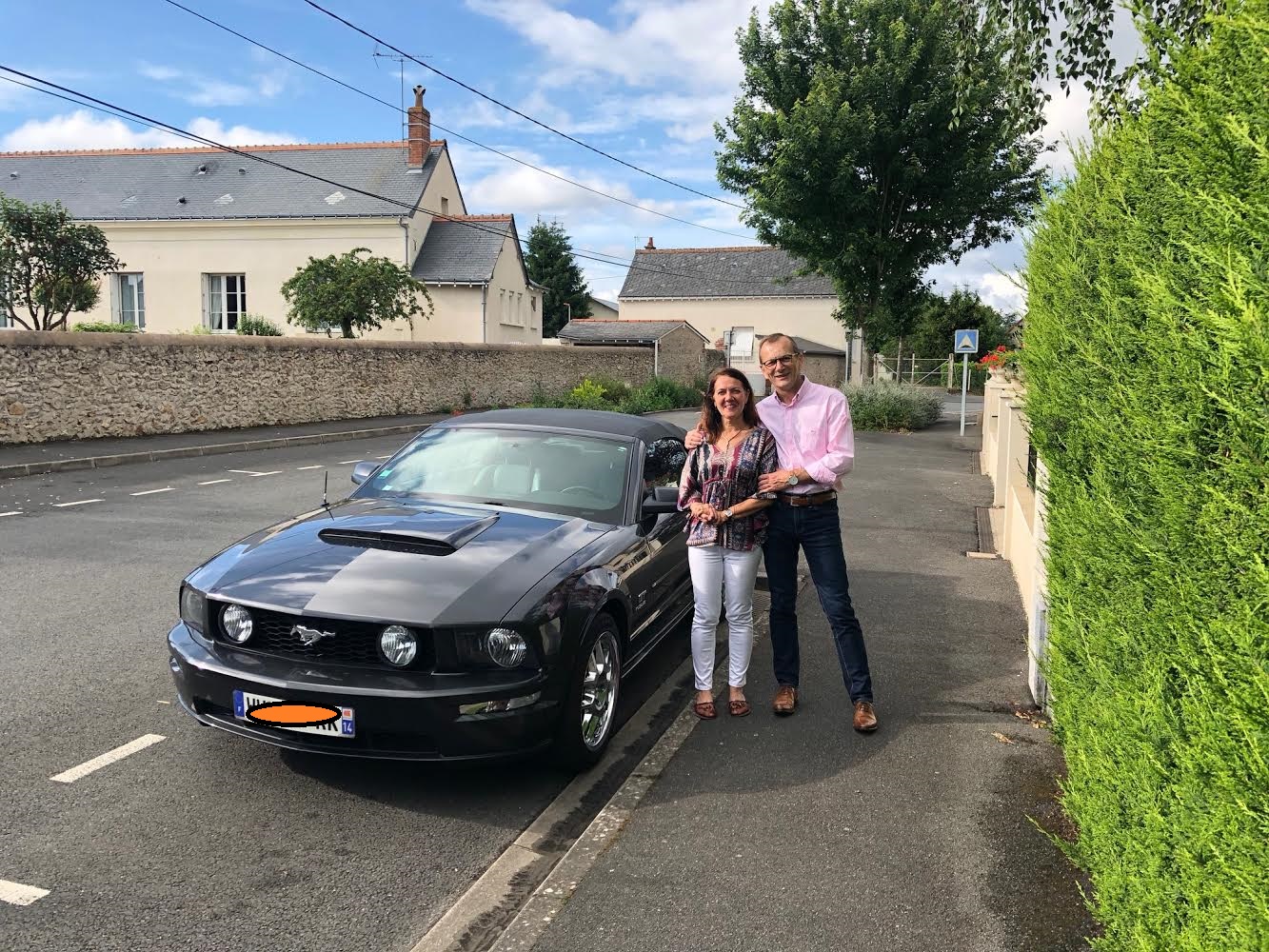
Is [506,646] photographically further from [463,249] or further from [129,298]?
[129,298]

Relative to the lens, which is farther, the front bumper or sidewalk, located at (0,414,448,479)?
sidewalk, located at (0,414,448,479)

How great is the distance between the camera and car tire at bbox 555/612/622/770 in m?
3.98

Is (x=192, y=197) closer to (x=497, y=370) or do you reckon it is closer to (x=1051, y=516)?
(x=497, y=370)

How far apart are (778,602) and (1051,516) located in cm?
162

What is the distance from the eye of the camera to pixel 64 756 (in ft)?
13.7

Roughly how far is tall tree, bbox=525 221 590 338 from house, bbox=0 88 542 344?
2977cm

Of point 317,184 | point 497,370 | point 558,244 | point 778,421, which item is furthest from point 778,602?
point 558,244

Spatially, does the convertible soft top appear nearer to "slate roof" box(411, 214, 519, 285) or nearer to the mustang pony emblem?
the mustang pony emblem

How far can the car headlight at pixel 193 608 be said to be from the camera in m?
4.02

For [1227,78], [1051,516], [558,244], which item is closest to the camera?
[1227,78]

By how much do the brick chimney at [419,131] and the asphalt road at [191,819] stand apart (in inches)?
1533

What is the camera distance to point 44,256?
25688 millimetres

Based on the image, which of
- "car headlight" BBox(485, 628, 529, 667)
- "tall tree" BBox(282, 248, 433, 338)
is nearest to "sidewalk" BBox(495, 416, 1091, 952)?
"car headlight" BBox(485, 628, 529, 667)

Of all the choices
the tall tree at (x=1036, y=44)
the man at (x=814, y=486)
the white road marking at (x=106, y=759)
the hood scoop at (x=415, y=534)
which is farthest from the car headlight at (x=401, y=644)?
the tall tree at (x=1036, y=44)
